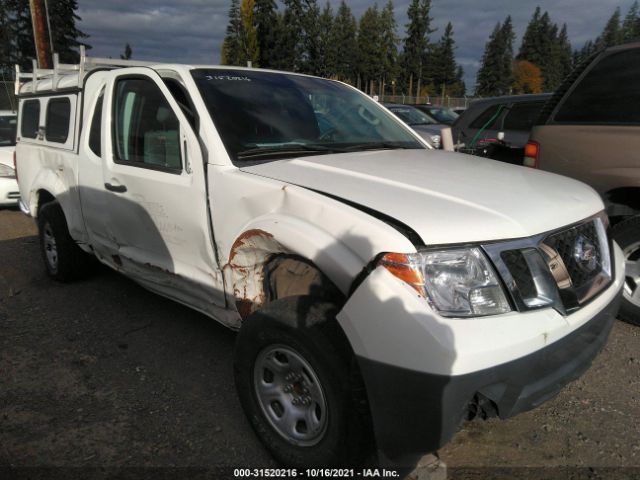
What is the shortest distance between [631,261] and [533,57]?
363 feet

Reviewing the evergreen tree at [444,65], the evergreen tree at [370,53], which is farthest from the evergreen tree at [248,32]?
the evergreen tree at [444,65]

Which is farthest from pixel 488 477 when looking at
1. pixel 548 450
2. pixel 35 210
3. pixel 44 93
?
pixel 44 93

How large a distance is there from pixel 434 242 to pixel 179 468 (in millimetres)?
1659

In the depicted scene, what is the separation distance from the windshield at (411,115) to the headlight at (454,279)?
10750mm

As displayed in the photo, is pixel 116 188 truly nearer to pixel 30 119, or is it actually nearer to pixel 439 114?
pixel 30 119

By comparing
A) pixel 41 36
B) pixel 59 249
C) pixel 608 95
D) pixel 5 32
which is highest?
pixel 5 32

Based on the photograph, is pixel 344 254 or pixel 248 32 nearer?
pixel 344 254

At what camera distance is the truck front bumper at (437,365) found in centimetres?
177

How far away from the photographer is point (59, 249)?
4.66 metres

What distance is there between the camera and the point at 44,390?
3129 millimetres

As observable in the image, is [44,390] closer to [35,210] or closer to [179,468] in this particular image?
[179,468]

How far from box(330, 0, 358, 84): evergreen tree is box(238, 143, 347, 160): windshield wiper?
237 feet

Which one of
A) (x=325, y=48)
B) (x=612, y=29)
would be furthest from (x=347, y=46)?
(x=612, y=29)

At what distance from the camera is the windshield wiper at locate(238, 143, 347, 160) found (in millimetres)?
2820
